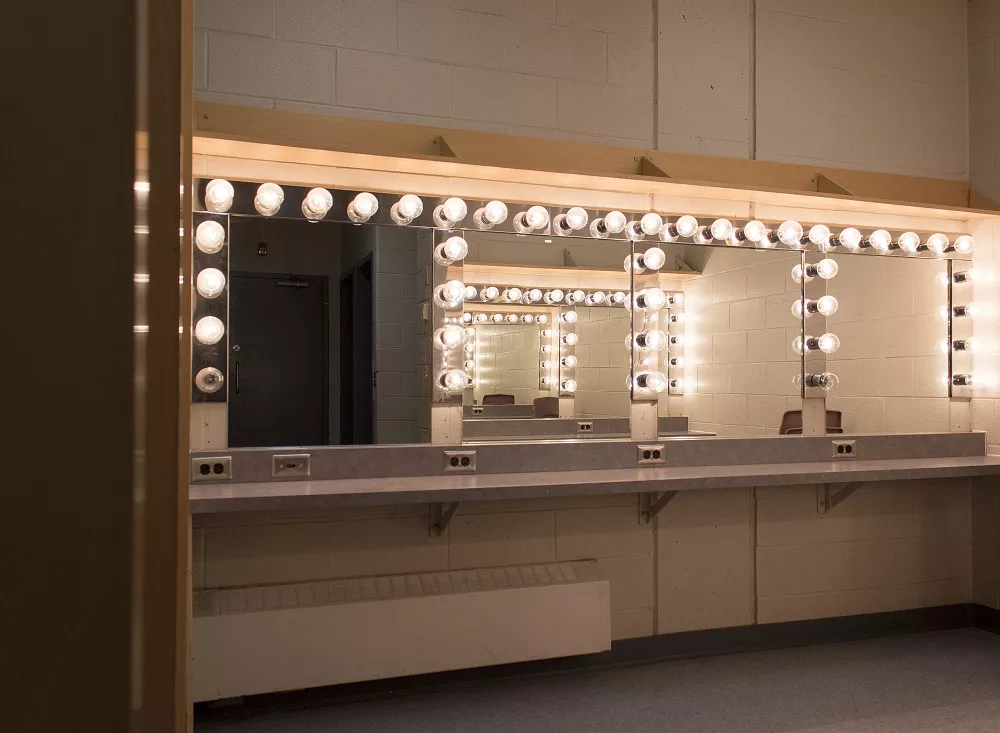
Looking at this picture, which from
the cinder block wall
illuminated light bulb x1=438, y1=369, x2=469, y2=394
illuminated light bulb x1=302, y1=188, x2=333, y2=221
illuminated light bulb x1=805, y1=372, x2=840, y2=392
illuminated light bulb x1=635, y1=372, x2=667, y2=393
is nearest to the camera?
illuminated light bulb x1=302, y1=188, x2=333, y2=221

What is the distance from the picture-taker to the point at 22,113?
0.20 meters

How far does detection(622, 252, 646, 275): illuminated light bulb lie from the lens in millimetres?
3287

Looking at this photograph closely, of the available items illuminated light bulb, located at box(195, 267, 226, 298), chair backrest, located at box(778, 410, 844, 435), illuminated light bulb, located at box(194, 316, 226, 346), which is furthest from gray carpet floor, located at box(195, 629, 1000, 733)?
illuminated light bulb, located at box(195, 267, 226, 298)

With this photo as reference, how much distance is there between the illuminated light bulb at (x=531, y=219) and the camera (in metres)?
3.09

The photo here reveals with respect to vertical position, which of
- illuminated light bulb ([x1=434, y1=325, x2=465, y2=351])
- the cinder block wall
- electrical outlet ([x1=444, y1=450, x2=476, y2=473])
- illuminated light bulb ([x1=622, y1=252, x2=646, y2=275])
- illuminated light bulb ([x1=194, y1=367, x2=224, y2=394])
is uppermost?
the cinder block wall

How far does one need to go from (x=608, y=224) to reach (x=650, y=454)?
3.19 ft

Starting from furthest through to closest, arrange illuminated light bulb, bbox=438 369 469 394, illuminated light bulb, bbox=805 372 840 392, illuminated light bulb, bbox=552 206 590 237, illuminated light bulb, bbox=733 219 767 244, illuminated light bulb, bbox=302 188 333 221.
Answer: illuminated light bulb, bbox=805 372 840 392
illuminated light bulb, bbox=733 219 767 244
illuminated light bulb, bbox=552 206 590 237
illuminated light bulb, bbox=438 369 469 394
illuminated light bulb, bbox=302 188 333 221

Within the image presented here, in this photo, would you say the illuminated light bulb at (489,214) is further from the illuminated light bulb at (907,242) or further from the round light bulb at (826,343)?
the illuminated light bulb at (907,242)

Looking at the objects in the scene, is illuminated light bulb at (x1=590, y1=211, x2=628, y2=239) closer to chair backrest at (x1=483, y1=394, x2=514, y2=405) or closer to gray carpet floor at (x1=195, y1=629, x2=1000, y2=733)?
chair backrest at (x1=483, y1=394, x2=514, y2=405)

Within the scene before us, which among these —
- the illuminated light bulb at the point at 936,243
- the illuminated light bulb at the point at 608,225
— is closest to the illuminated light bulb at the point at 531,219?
the illuminated light bulb at the point at 608,225

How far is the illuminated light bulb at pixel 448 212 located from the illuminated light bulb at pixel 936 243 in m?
2.32

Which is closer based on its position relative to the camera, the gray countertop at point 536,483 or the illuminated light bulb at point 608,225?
the gray countertop at point 536,483

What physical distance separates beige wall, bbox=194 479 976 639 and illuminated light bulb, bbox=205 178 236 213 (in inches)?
42.9

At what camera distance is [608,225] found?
321 centimetres
